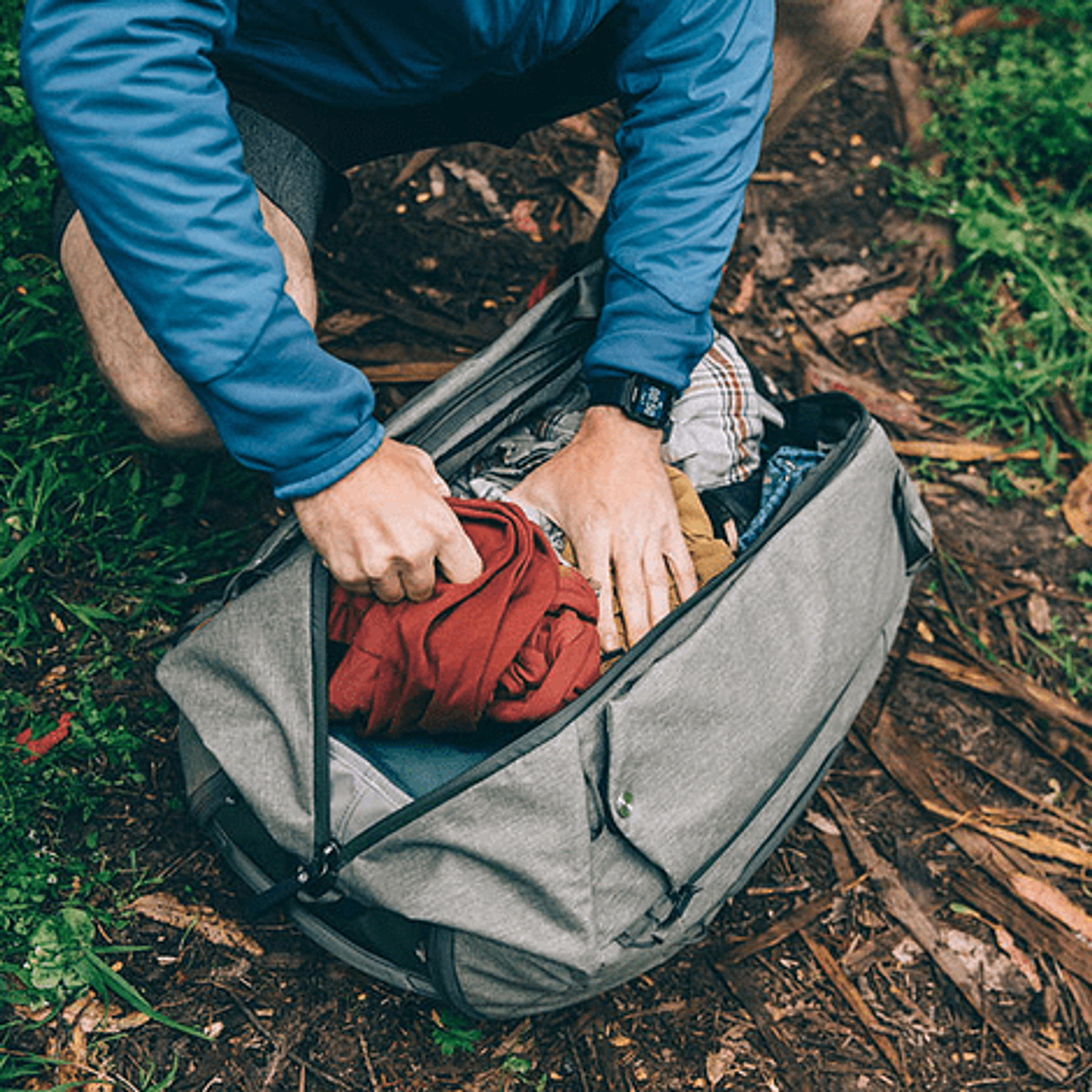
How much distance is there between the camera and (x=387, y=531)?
152 centimetres

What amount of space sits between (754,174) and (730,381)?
1.31 metres

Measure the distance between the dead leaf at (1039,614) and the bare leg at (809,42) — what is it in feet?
4.61

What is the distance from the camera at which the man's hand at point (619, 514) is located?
178cm

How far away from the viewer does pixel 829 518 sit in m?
1.79

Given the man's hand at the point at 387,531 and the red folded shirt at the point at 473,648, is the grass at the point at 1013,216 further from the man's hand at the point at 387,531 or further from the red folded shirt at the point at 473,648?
the man's hand at the point at 387,531

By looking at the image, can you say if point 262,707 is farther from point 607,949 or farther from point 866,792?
point 866,792

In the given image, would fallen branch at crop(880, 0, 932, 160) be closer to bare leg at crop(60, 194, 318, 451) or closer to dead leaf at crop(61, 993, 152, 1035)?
bare leg at crop(60, 194, 318, 451)

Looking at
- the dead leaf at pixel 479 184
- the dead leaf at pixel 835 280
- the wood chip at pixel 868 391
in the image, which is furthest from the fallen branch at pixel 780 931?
the dead leaf at pixel 479 184

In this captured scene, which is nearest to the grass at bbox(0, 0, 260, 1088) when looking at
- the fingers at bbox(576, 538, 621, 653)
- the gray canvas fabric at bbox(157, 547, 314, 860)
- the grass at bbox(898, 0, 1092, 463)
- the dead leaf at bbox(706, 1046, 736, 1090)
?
the gray canvas fabric at bbox(157, 547, 314, 860)

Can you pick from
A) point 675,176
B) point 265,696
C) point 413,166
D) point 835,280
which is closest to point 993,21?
point 835,280

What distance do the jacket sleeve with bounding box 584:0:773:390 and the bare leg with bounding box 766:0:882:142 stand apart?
381mm

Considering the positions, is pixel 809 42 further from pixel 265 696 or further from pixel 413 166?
pixel 265 696

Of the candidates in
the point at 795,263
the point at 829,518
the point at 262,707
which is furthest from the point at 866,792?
the point at 795,263

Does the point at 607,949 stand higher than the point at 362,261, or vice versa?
the point at 362,261
